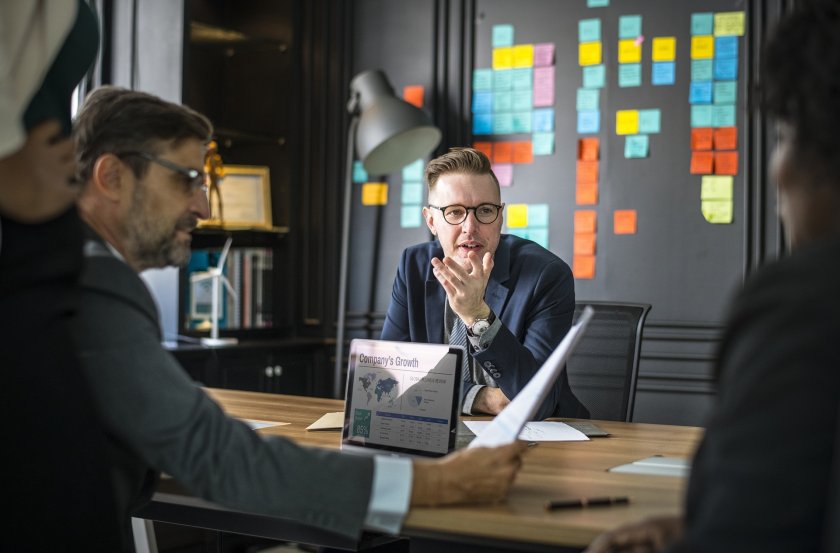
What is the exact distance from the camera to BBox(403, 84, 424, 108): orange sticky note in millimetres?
4547

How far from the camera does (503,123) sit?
14.3 ft

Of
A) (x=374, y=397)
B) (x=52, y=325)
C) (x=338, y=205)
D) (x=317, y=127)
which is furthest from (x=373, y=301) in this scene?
(x=52, y=325)

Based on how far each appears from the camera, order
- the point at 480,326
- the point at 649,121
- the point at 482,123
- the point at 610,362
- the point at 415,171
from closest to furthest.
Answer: the point at 480,326
the point at 610,362
the point at 649,121
the point at 482,123
the point at 415,171

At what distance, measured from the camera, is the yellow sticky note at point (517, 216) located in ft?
14.0

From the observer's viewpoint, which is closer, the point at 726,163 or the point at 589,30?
the point at 726,163

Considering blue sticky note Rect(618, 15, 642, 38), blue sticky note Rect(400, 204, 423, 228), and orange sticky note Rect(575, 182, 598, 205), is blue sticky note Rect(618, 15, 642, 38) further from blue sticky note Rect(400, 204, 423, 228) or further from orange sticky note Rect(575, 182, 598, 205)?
blue sticky note Rect(400, 204, 423, 228)

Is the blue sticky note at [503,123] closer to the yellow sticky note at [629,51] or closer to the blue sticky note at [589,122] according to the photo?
the blue sticky note at [589,122]

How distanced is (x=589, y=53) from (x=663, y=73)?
0.34 m

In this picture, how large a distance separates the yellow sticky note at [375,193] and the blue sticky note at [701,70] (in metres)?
1.51

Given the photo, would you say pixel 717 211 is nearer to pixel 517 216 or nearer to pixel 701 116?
pixel 701 116

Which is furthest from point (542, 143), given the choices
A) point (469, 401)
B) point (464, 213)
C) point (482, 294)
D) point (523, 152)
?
point (469, 401)

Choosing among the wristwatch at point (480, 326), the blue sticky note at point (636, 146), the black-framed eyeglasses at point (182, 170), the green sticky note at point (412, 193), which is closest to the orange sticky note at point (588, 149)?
the blue sticky note at point (636, 146)

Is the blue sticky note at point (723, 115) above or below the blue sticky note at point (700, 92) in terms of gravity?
below

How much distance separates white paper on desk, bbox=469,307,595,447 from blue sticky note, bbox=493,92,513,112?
2.98 m
